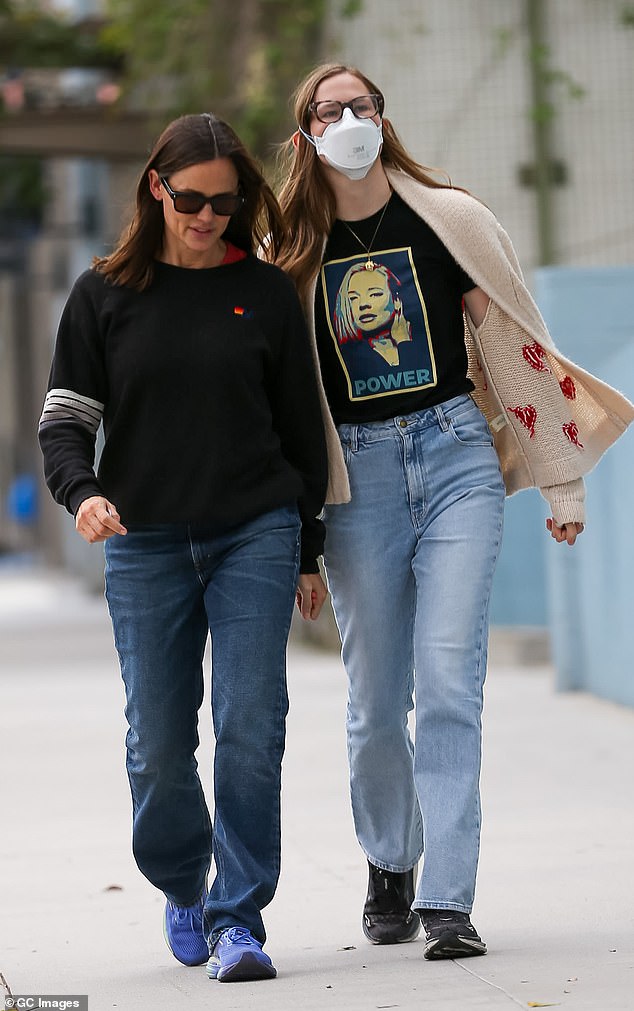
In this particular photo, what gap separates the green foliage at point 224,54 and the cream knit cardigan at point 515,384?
808 centimetres

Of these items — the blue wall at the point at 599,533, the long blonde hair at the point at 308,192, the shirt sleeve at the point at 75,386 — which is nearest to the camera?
the shirt sleeve at the point at 75,386

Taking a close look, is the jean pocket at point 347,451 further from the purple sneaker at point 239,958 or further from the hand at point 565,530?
the purple sneaker at point 239,958

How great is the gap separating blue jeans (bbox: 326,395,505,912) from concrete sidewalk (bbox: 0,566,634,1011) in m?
0.27

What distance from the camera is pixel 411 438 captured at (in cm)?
404

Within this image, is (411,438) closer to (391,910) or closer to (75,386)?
(75,386)

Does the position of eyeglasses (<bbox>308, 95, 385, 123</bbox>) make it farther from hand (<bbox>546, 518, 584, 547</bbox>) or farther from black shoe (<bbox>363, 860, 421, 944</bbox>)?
black shoe (<bbox>363, 860, 421, 944</bbox>)

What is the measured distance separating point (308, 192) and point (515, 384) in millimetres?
623

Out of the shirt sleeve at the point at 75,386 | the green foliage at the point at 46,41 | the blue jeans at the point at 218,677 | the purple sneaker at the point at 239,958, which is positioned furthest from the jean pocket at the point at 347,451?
the green foliage at the point at 46,41

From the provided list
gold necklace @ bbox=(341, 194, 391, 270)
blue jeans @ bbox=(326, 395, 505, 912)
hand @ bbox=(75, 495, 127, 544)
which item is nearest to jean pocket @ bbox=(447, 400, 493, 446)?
blue jeans @ bbox=(326, 395, 505, 912)

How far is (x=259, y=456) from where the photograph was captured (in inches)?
150

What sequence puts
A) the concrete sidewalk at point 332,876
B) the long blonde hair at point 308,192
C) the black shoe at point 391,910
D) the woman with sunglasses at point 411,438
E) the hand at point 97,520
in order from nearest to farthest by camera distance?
the hand at point 97,520 → the concrete sidewalk at point 332,876 → the woman with sunglasses at point 411,438 → the long blonde hair at point 308,192 → the black shoe at point 391,910

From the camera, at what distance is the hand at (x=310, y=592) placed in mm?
4055

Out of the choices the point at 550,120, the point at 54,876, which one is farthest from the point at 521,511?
the point at 54,876

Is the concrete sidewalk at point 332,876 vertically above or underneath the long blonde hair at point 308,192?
underneath
